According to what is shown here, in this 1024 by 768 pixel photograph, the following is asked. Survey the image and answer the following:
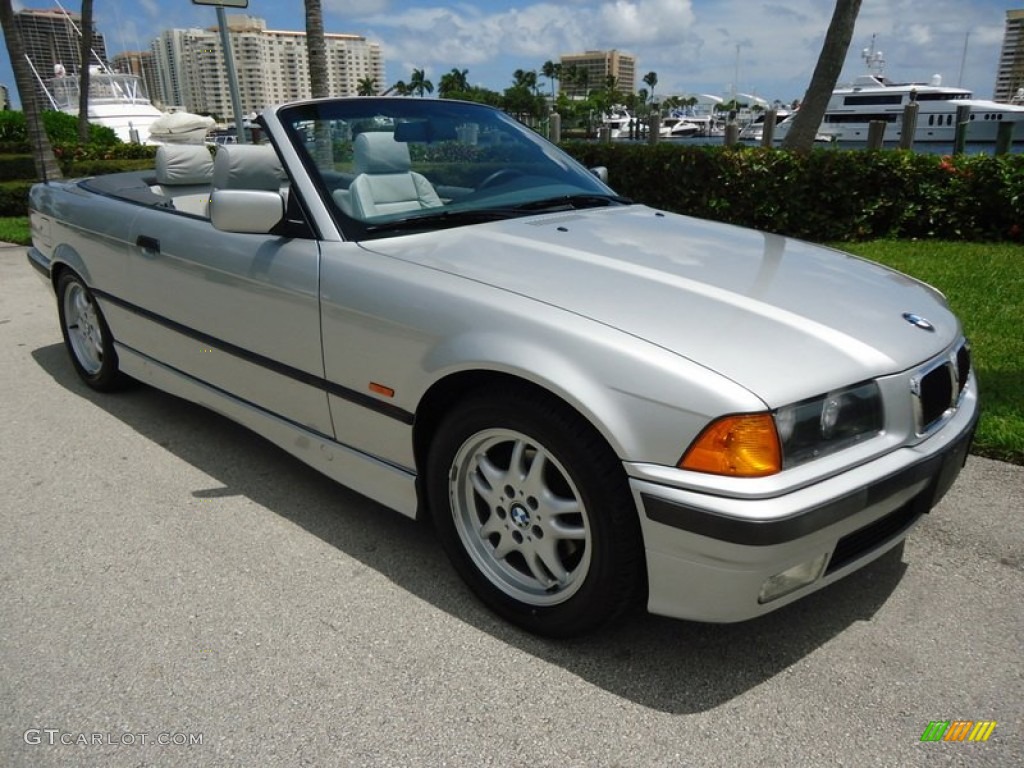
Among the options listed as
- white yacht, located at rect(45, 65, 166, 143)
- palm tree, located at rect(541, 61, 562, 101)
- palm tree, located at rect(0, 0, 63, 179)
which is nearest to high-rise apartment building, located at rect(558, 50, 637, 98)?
palm tree, located at rect(541, 61, 562, 101)

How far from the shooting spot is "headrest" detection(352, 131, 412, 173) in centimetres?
315

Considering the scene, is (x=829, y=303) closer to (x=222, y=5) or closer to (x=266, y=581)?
(x=266, y=581)

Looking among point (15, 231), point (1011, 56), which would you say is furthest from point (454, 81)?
point (15, 231)

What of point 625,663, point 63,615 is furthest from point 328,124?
point 625,663

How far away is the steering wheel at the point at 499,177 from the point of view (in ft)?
11.0

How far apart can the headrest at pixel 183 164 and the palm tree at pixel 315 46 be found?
5.85 m

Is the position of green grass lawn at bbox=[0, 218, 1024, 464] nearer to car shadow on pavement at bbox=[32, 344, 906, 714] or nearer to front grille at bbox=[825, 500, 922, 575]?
car shadow on pavement at bbox=[32, 344, 906, 714]

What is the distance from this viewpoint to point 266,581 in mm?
2803

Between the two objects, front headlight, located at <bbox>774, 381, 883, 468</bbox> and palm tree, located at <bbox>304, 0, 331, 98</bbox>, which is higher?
palm tree, located at <bbox>304, 0, 331, 98</bbox>

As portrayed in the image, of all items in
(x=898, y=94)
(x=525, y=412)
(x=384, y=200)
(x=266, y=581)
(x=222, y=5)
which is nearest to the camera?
(x=525, y=412)

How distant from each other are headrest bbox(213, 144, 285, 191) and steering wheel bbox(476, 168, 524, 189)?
88 centimetres

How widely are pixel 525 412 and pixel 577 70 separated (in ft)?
364

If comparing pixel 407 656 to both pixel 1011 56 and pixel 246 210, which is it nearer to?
pixel 246 210

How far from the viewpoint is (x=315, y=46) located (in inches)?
405
